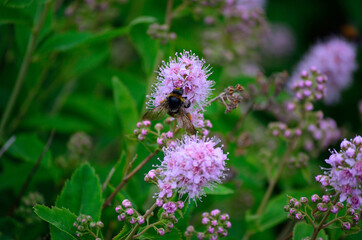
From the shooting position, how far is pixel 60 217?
1624 millimetres

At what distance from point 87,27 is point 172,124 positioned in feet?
4.98

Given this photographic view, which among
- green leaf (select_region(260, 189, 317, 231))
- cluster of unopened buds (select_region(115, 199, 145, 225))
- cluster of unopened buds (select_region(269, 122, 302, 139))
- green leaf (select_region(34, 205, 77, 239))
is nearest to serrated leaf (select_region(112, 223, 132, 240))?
cluster of unopened buds (select_region(115, 199, 145, 225))

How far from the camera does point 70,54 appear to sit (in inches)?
118

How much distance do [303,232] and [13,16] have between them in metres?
1.89

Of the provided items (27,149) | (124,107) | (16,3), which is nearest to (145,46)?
(124,107)

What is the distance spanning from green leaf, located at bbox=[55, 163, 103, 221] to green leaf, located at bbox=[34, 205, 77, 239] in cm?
13

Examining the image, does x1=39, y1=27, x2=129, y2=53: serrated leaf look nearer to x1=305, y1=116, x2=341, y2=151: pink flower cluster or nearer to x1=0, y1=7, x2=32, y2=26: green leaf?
x1=0, y1=7, x2=32, y2=26: green leaf

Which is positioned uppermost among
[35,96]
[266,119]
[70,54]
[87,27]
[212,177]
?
[266,119]

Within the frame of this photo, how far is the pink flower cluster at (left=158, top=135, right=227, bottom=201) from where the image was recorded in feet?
4.74

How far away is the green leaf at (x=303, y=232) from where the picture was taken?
1.72 m

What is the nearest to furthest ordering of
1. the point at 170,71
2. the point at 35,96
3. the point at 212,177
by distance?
the point at 212,177 → the point at 170,71 → the point at 35,96

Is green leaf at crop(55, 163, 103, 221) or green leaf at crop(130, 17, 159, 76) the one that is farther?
green leaf at crop(130, 17, 159, 76)

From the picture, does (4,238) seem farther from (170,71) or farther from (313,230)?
(313,230)

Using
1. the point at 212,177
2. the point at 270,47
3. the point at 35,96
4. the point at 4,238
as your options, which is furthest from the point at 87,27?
the point at 270,47
